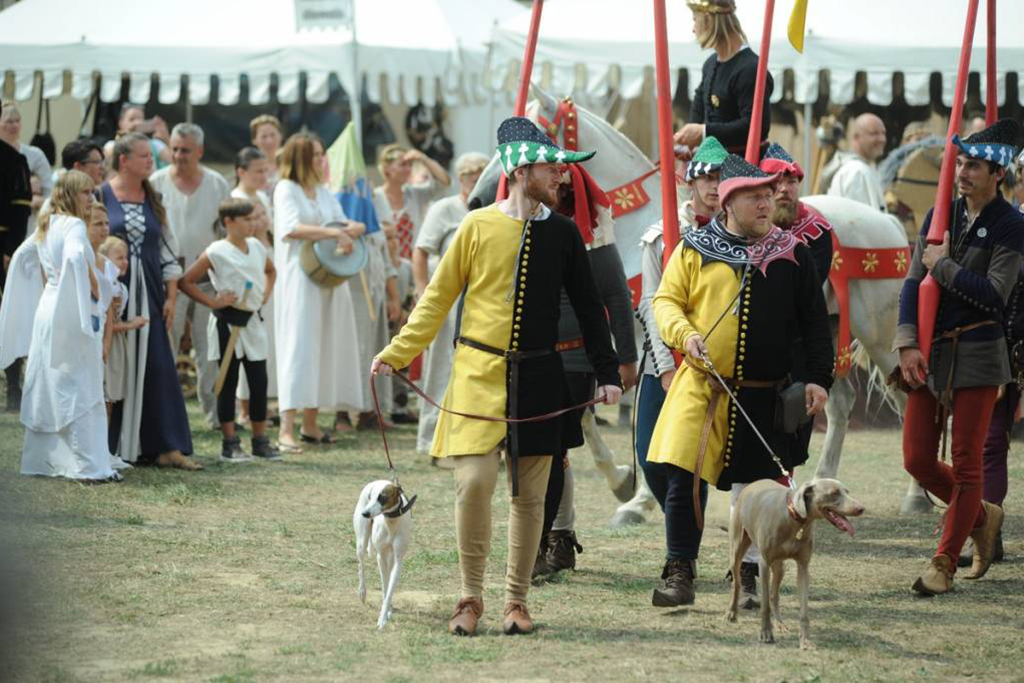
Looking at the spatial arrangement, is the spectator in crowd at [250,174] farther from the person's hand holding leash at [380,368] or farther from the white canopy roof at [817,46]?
the person's hand holding leash at [380,368]

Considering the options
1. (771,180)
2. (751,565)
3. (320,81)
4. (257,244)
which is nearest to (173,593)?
(751,565)

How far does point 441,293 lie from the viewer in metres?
6.12

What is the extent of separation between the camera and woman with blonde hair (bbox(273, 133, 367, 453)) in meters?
11.4

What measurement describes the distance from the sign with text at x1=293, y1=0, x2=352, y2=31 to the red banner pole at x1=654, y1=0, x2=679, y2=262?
9.23 metres

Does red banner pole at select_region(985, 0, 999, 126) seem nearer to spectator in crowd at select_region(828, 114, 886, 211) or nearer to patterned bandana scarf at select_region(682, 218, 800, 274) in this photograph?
patterned bandana scarf at select_region(682, 218, 800, 274)

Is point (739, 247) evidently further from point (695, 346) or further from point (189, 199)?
point (189, 199)

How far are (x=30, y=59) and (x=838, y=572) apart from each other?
11087 mm

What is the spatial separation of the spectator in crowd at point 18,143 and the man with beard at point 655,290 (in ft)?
23.7

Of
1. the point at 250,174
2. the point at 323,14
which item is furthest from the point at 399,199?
the point at 323,14

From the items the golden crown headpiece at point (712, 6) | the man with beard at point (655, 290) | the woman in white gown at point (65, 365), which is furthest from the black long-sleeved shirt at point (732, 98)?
the woman in white gown at point (65, 365)

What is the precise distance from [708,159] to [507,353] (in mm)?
1390

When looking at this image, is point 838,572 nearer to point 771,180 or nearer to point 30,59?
point 771,180

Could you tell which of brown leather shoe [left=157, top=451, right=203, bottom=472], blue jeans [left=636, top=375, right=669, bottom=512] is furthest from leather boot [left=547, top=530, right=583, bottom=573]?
brown leather shoe [left=157, top=451, right=203, bottom=472]

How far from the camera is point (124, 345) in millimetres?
10141
